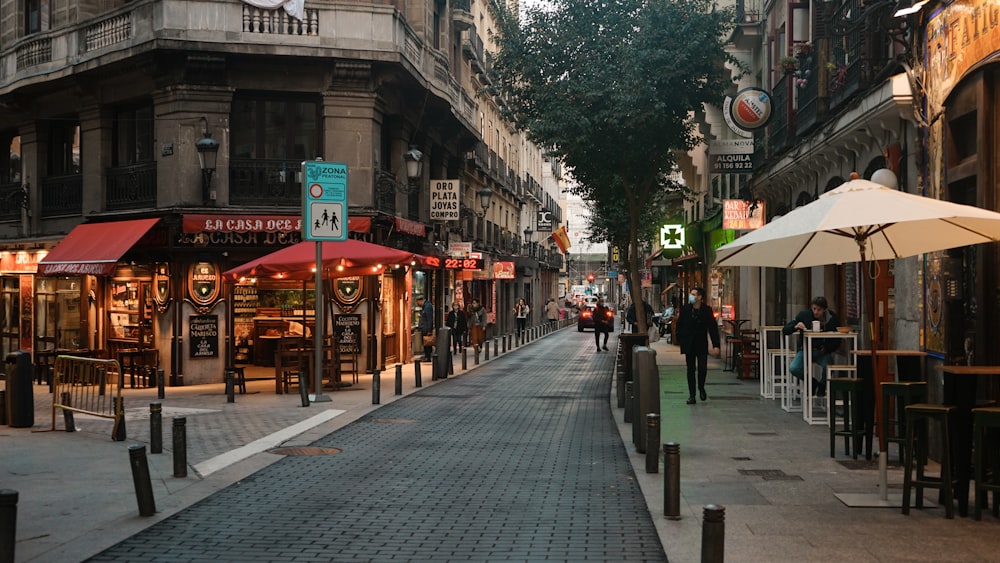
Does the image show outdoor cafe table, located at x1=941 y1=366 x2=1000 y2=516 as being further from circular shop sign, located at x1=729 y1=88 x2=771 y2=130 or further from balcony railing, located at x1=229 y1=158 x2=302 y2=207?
balcony railing, located at x1=229 y1=158 x2=302 y2=207

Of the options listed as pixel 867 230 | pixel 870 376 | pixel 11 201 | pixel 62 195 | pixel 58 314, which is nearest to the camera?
pixel 867 230

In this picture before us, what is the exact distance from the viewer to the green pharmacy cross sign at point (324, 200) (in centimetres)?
1620

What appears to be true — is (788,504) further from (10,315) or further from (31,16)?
(31,16)

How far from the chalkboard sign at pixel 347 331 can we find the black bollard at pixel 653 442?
13472 mm

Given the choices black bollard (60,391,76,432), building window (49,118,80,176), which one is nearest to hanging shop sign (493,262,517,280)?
building window (49,118,80,176)

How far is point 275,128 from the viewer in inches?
857

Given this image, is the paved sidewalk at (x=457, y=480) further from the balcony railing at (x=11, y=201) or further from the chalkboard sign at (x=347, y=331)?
the balcony railing at (x=11, y=201)

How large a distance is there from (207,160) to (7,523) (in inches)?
589

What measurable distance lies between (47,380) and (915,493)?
1941 centimetres

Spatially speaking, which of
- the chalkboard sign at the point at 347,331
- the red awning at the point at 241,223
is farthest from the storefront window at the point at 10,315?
the chalkboard sign at the point at 347,331

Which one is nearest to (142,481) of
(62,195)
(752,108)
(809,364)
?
(809,364)

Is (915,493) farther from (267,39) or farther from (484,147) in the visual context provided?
(484,147)

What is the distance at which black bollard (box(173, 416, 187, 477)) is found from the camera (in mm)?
9492

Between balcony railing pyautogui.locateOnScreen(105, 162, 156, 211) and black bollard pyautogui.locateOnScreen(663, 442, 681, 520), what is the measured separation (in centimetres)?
1684
